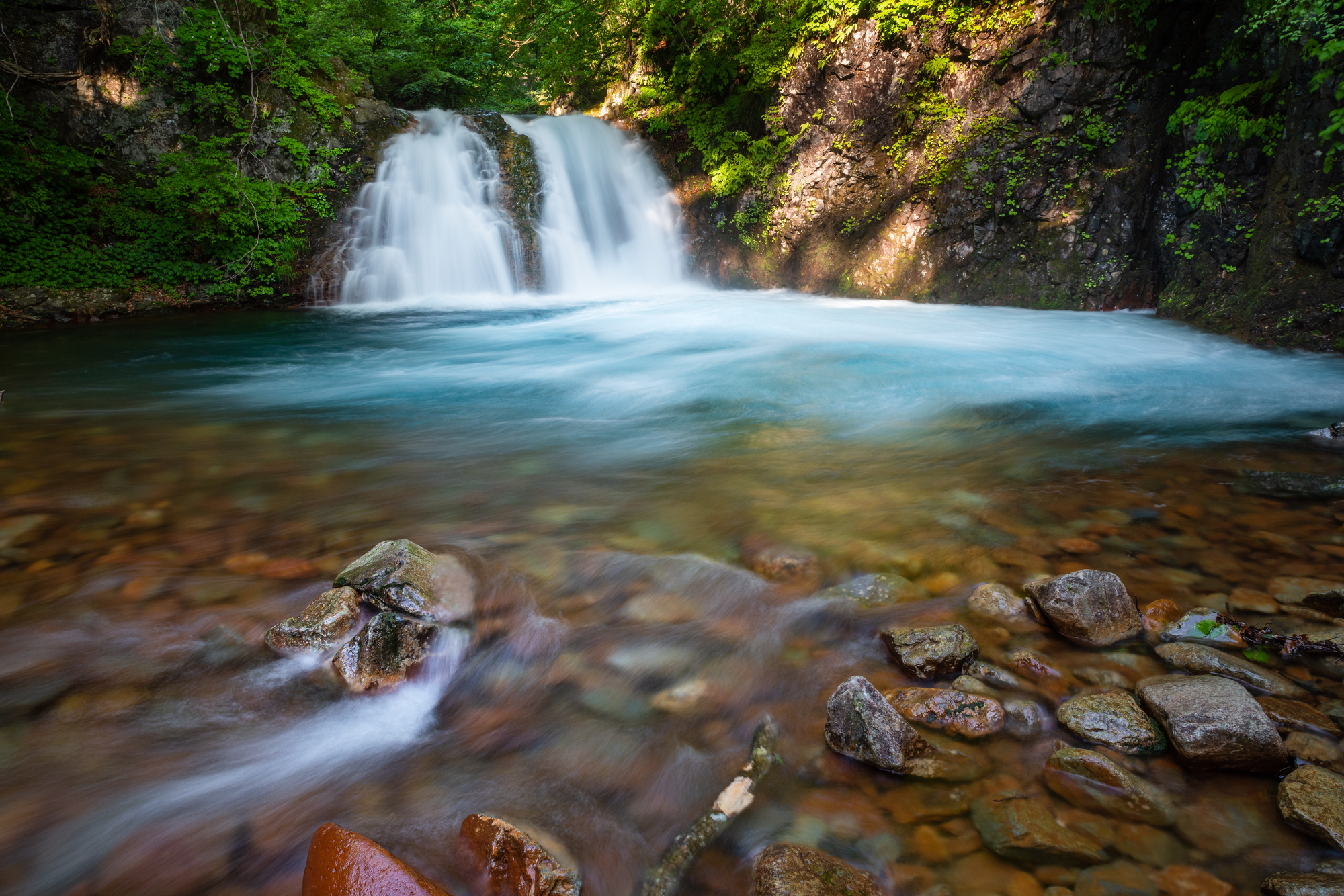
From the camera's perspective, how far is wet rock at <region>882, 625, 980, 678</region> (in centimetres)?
191

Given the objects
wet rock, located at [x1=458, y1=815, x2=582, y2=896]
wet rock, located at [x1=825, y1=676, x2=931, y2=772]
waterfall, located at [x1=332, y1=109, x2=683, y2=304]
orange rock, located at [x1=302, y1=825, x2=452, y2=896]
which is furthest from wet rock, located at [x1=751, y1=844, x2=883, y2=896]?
waterfall, located at [x1=332, y1=109, x2=683, y2=304]

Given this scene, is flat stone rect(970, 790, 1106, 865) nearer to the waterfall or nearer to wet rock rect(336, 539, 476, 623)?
wet rock rect(336, 539, 476, 623)

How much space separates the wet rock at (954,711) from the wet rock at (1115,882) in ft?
1.25

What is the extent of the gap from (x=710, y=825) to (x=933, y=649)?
2.94ft

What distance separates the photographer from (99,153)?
9445 millimetres

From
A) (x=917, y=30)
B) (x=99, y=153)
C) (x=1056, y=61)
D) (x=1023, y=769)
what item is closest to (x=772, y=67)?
(x=917, y=30)

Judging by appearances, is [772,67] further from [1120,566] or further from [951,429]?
[1120,566]

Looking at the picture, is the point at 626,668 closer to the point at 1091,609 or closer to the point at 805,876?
the point at 805,876

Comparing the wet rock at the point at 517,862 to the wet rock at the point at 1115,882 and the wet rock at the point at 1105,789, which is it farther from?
the wet rock at the point at 1105,789

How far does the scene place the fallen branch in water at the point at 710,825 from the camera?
1384 millimetres

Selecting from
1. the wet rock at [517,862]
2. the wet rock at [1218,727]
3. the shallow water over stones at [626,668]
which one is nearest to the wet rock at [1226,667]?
the shallow water over stones at [626,668]

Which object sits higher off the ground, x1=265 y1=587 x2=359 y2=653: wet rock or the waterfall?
the waterfall

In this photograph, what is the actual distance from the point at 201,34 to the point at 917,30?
11.0 metres

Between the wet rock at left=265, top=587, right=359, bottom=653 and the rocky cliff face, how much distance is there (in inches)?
318
